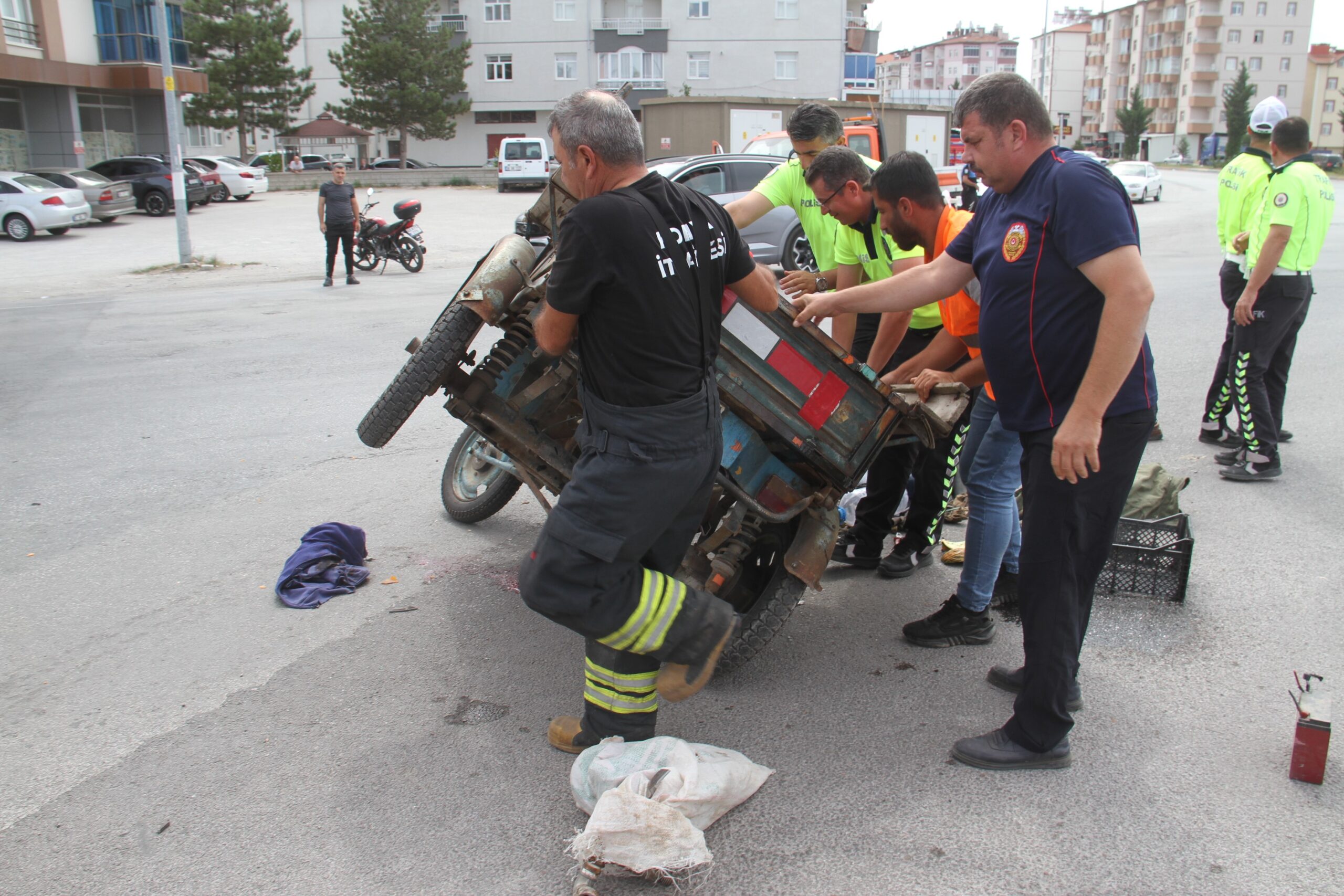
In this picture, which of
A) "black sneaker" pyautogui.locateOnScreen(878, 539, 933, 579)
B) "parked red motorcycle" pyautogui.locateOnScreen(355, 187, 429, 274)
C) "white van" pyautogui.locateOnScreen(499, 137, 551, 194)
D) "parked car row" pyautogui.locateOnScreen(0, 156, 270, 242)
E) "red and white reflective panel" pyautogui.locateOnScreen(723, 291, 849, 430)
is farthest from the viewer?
"white van" pyautogui.locateOnScreen(499, 137, 551, 194)

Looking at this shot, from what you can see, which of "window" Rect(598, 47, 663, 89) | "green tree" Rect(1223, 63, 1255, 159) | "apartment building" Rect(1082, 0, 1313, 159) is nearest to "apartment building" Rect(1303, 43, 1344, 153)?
"apartment building" Rect(1082, 0, 1313, 159)

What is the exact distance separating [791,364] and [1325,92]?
118 metres

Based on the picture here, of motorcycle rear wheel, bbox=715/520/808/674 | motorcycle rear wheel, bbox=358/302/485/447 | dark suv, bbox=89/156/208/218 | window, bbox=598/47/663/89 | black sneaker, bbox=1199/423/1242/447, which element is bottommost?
black sneaker, bbox=1199/423/1242/447

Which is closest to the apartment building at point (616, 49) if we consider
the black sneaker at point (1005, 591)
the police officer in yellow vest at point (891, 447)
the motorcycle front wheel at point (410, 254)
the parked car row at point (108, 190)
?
the parked car row at point (108, 190)

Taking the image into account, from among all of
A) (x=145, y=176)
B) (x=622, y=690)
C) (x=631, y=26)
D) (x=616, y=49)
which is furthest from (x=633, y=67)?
(x=622, y=690)

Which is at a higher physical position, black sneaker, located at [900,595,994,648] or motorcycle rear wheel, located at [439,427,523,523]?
motorcycle rear wheel, located at [439,427,523,523]

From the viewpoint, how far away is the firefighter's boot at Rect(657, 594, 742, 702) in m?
2.72

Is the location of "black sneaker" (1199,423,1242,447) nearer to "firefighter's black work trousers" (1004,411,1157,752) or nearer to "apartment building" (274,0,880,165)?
"firefighter's black work trousers" (1004,411,1157,752)

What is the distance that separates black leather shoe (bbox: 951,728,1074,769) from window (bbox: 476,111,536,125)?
60836mm

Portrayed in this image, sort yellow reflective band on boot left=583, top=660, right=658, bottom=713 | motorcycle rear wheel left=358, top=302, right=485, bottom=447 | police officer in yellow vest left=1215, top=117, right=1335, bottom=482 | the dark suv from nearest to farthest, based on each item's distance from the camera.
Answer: yellow reflective band on boot left=583, top=660, right=658, bottom=713 → motorcycle rear wheel left=358, top=302, right=485, bottom=447 → police officer in yellow vest left=1215, top=117, right=1335, bottom=482 → the dark suv

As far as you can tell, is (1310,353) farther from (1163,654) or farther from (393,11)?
(393,11)

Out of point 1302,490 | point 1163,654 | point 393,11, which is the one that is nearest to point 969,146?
point 1163,654

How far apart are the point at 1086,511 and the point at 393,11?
58683 mm

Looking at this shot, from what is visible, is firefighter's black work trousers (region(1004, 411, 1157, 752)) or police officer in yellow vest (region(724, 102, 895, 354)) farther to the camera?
police officer in yellow vest (region(724, 102, 895, 354))
